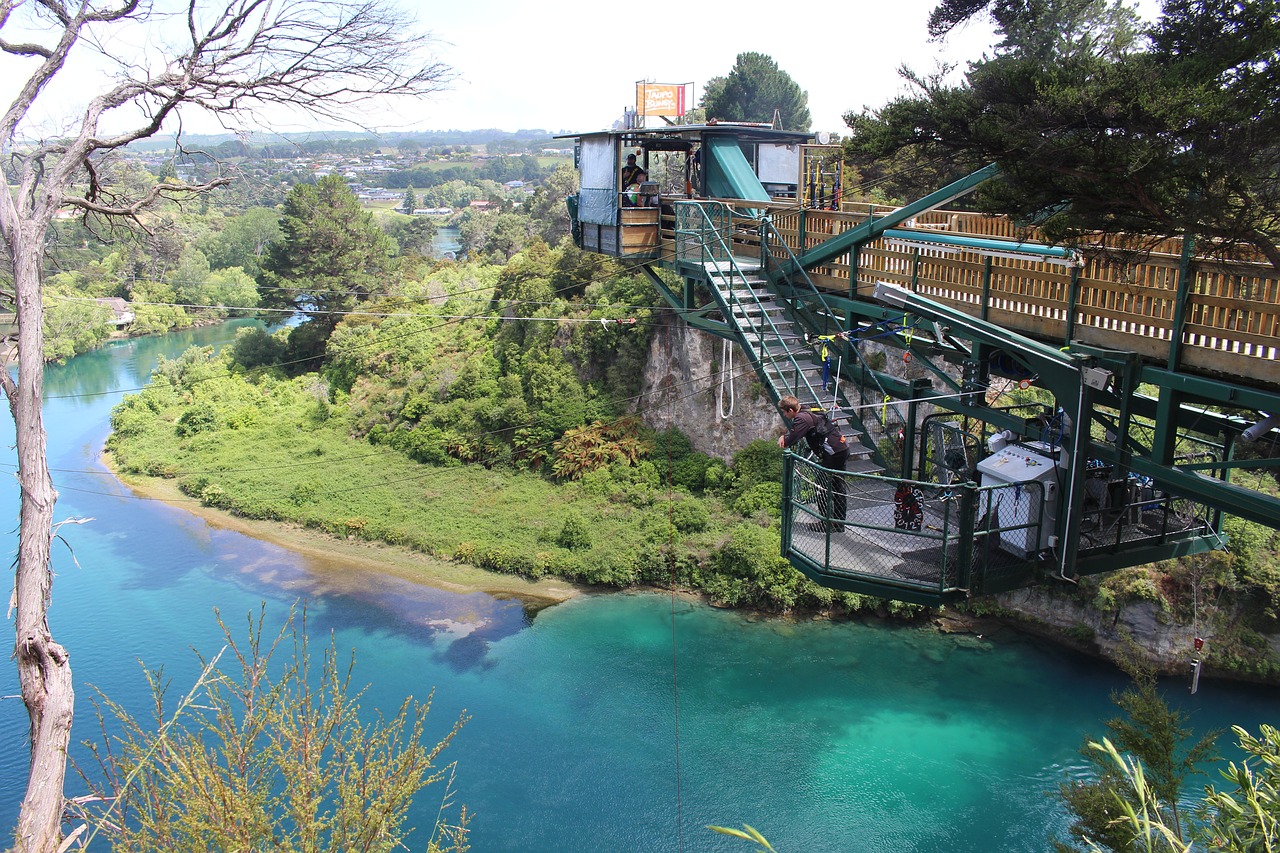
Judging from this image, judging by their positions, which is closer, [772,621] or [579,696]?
[579,696]

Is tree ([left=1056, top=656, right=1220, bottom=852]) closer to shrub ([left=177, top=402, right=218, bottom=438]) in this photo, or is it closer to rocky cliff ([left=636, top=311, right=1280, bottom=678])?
rocky cliff ([left=636, top=311, right=1280, bottom=678])

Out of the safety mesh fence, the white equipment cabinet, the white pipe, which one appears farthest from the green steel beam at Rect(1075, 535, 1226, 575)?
the white pipe

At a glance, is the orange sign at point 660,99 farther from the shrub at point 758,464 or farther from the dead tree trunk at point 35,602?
the dead tree trunk at point 35,602

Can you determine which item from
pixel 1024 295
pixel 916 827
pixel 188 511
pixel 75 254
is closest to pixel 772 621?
pixel 916 827

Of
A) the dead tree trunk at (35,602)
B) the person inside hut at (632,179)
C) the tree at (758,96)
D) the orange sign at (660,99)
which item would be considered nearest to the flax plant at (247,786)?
the dead tree trunk at (35,602)

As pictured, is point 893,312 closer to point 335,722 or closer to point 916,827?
point 335,722

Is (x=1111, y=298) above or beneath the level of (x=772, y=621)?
above

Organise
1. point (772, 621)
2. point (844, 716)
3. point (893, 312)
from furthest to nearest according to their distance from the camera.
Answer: point (772, 621) → point (844, 716) → point (893, 312)
